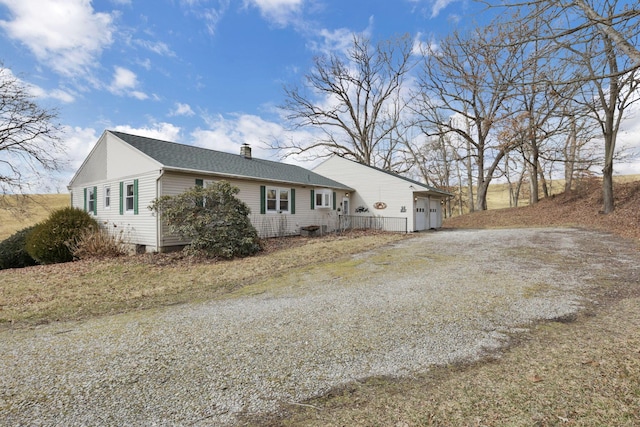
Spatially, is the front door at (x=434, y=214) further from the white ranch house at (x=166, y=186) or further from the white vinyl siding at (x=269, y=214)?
the white ranch house at (x=166, y=186)

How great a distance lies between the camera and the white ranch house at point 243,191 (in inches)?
448

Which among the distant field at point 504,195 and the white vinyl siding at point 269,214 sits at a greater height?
the distant field at point 504,195

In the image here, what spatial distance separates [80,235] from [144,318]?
30.6 ft

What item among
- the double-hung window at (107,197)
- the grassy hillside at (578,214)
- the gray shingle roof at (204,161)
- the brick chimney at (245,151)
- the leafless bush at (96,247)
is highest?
the brick chimney at (245,151)

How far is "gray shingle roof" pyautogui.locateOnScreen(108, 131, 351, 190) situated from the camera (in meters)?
11.7

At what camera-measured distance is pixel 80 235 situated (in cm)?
1131

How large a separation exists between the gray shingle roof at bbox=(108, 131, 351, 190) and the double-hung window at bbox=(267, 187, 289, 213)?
611 mm

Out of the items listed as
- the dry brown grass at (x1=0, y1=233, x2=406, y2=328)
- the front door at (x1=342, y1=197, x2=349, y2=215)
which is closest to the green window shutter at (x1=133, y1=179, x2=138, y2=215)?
the dry brown grass at (x1=0, y1=233, x2=406, y2=328)

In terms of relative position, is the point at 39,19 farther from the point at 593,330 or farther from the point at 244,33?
the point at 593,330

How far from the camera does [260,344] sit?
342cm

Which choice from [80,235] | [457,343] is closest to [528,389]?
[457,343]

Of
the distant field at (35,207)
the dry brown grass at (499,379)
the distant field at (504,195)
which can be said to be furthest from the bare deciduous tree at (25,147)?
the distant field at (504,195)

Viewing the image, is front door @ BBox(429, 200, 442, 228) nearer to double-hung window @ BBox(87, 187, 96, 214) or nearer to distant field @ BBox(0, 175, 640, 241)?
distant field @ BBox(0, 175, 640, 241)

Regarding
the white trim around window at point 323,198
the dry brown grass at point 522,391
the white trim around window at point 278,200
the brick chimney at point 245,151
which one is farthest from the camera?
the brick chimney at point 245,151
